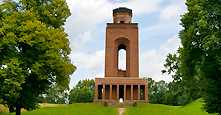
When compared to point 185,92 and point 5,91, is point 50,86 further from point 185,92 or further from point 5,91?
point 185,92

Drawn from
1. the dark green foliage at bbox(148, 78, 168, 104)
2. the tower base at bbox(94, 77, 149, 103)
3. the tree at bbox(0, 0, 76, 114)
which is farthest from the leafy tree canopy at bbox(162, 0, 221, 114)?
the dark green foliage at bbox(148, 78, 168, 104)

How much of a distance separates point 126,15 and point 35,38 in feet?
94.6

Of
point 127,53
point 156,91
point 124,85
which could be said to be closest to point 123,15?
point 127,53

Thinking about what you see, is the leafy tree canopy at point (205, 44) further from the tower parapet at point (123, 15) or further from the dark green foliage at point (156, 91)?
the dark green foliage at point (156, 91)

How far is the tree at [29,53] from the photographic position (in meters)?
16.2

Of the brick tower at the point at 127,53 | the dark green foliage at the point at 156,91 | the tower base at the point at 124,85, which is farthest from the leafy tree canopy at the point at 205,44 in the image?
the dark green foliage at the point at 156,91

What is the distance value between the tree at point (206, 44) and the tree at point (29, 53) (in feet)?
32.6

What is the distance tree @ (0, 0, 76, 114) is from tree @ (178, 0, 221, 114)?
9.94 meters

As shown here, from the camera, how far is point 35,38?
17.0m

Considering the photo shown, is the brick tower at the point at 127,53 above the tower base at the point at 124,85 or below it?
above

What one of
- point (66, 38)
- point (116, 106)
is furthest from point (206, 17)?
point (116, 106)

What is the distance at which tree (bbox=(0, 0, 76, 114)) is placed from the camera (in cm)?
1619

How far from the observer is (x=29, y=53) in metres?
17.9

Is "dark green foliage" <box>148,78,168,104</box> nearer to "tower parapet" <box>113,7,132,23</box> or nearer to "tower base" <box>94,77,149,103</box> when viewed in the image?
"tower base" <box>94,77,149,103</box>
